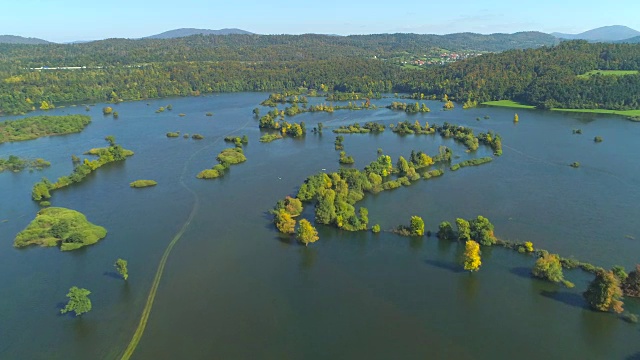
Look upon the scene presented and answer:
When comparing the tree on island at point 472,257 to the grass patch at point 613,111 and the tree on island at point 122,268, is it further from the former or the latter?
the grass patch at point 613,111

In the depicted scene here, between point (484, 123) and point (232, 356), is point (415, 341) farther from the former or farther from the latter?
point (484, 123)

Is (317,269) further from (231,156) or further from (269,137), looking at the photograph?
(269,137)

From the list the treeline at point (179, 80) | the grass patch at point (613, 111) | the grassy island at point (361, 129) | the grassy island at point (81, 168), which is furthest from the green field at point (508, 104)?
the grassy island at point (81, 168)

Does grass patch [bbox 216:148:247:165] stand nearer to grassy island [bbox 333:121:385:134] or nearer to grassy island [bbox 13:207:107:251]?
grassy island [bbox 333:121:385:134]

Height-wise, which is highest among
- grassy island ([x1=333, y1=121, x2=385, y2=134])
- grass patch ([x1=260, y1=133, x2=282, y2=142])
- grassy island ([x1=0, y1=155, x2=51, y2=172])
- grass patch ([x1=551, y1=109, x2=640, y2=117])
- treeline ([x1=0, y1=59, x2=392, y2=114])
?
treeline ([x1=0, y1=59, x2=392, y2=114])

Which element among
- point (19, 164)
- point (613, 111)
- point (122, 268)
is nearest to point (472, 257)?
point (122, 268)

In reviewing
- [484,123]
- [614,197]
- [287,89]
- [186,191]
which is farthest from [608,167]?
[287,89]

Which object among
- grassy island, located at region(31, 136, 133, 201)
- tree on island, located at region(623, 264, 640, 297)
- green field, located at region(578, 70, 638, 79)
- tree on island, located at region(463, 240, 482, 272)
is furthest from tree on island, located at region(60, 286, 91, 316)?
green field, located at region(578, 70, 638, 79)
